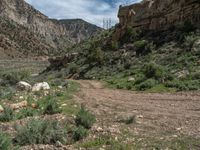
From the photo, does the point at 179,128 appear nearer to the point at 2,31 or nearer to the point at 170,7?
the point at 170,7

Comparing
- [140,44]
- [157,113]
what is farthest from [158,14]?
[157,113]

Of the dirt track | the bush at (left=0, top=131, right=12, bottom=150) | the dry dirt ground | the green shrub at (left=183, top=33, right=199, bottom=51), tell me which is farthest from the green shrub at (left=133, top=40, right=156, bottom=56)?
the bush at (left=0, top=131, right=12, bottom=150)

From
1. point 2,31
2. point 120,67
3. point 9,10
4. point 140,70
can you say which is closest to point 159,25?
point 120,67

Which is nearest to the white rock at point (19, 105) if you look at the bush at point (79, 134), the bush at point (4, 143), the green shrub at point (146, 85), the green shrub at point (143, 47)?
the bush at point (79, 134)

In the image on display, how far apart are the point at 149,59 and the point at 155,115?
831 inches

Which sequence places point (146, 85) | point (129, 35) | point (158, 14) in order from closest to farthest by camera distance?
point (146, 85), point (158, 14), point (129, 35)

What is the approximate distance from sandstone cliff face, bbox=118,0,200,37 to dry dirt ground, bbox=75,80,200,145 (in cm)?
2015

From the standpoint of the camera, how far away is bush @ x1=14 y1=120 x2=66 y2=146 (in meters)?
9.79

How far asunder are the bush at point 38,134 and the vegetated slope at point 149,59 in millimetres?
12251

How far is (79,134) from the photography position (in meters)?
10.2

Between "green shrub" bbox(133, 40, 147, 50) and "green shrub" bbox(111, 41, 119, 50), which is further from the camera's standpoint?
"green shrub" bbox(111, 41, 119, 50)

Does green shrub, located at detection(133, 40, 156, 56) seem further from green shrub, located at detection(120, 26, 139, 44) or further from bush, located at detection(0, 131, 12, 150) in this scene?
bush, located at detection(0, 131, 12, 150)

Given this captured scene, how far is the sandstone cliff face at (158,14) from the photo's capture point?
37.5 meters

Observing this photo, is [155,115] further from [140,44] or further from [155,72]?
[140,44]
